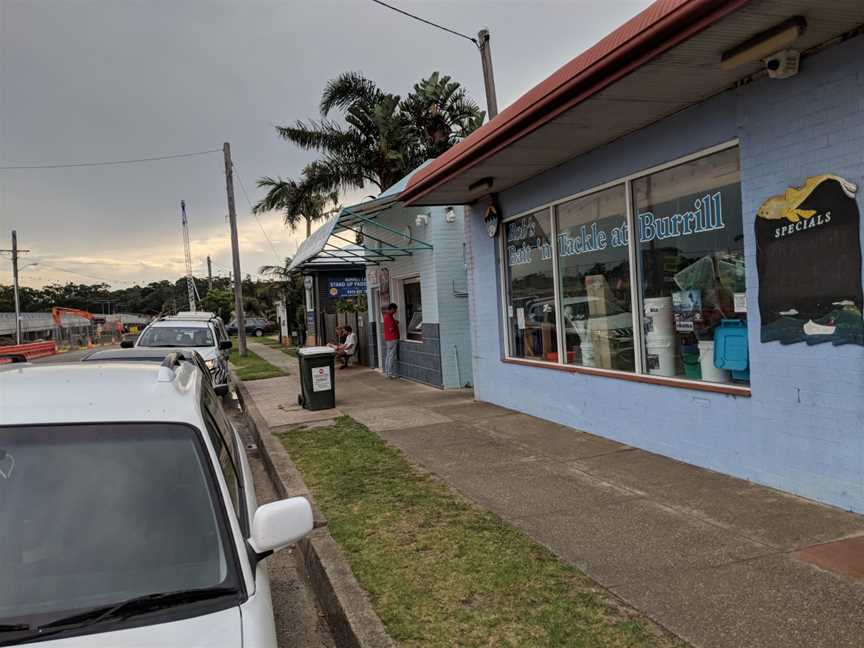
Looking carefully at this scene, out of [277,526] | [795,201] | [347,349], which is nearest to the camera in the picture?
[277,526]

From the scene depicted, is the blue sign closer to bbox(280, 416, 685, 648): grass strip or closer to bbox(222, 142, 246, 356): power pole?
bbox(222, 142, 246, 356): power pole

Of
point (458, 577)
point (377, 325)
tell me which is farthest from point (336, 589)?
point (377, 325)

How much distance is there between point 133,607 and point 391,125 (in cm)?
2132

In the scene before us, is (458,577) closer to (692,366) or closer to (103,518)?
(103,518)

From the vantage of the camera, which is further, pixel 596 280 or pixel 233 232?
pixel 233 232

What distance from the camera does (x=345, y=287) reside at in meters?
25.1

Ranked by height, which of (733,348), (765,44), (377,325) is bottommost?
(733,348)

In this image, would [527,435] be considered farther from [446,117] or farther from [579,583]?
[446,117]

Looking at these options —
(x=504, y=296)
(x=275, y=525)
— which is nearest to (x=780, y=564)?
(x=275, y=525)

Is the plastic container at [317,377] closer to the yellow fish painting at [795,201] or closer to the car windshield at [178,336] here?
the car windshield at [178,336]

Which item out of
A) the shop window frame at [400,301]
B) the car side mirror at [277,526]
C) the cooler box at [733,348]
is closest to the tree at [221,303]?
the shop window frame at [400,301]

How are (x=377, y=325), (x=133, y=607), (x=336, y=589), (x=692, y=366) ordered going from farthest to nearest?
(x=377, y=325) → (x=692, y=366) → (x=336, y=589) → (x=133, y=607)

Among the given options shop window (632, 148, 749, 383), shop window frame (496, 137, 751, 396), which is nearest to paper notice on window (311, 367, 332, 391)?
shop window frame (496, 137, 751, 396)

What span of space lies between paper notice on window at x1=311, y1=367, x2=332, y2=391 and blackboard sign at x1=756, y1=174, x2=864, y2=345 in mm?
7375
